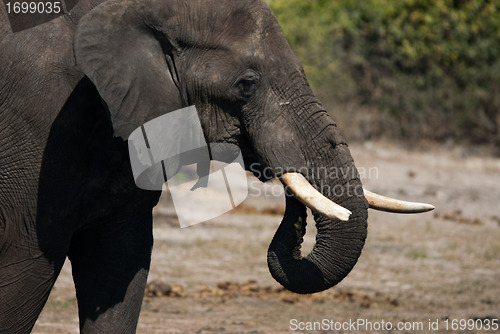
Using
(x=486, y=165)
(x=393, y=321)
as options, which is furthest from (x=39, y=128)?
(x=486, y=165)

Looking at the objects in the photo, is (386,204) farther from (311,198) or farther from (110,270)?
(110,270)

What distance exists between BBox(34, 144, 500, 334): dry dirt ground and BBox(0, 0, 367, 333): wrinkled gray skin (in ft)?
8.59

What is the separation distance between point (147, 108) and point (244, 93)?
1.53 feet

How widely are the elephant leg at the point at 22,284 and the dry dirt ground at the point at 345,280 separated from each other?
227cm

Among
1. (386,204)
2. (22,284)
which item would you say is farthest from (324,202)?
(22,284)

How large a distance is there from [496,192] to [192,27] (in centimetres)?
1083

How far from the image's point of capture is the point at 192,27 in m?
4.88

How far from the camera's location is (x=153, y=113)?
4836 millimetres

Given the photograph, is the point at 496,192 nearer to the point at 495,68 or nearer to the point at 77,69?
Result: the point at 495,68

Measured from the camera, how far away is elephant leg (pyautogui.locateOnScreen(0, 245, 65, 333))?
5.03 metres

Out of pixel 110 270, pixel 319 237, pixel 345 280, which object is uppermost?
pixel 319 237

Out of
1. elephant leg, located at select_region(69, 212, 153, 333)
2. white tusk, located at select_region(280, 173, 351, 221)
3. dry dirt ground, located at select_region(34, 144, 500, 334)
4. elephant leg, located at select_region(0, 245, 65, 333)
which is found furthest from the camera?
dry dirt ground, located at select_region(34, 144, 500, 334)

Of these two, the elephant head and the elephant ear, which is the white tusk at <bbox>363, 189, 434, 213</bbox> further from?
the elephant ear

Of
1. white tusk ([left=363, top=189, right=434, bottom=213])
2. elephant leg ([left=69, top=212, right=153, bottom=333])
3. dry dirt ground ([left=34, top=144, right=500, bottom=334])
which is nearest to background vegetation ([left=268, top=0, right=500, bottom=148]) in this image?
dry dirt ground ([left=34, top=144, right=500, bottom=334])
